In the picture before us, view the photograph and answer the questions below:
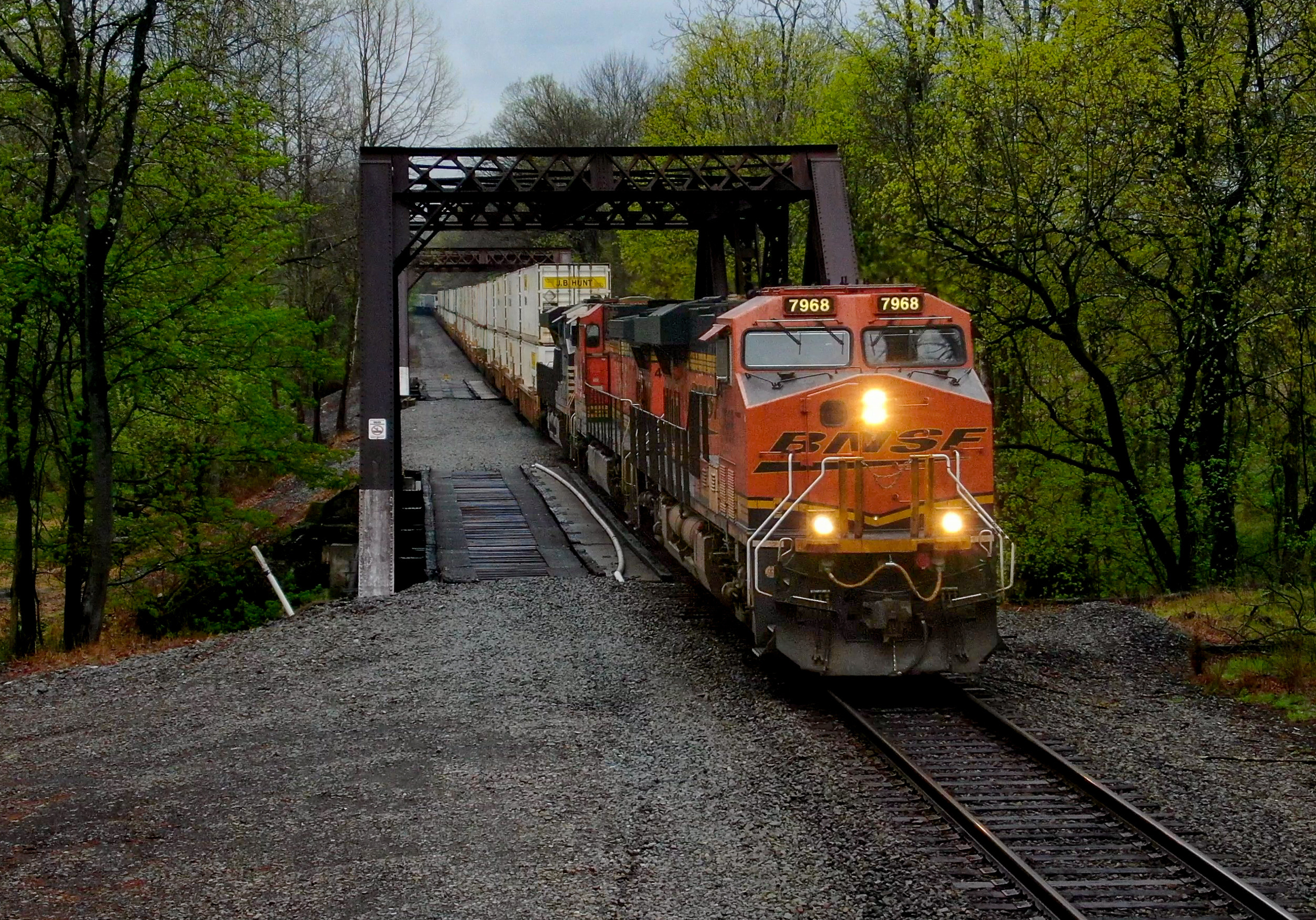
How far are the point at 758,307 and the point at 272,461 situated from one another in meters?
11.3

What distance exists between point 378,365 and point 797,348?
332 inches

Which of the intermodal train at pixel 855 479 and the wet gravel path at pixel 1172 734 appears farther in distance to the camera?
the intermodal train at pixel 855 479

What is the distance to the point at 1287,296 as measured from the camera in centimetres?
1678

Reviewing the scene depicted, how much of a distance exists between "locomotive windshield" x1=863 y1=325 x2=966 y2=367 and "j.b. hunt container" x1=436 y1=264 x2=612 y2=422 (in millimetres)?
21896

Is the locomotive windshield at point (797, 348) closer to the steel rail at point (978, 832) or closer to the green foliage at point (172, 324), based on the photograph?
the steel rail at point (978, 832)

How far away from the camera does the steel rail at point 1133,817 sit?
21.9ft

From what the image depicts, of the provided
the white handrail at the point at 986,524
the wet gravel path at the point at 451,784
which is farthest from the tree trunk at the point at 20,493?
the white handrail at the point at 986,524

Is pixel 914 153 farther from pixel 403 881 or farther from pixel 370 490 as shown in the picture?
pixel 403 881

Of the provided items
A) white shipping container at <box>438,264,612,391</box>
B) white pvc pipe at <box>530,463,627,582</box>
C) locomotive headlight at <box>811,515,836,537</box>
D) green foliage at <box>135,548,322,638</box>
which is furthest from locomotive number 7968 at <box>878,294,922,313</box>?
white shipping container at <box>438,264,612,391</box>

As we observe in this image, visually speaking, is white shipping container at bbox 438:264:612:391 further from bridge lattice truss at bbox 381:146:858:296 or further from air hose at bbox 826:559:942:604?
air hose at bbox 826:559:942:604

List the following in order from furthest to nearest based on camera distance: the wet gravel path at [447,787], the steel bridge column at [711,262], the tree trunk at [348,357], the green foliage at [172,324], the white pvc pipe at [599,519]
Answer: the tree trunk at [348,357]
the steel bridge column at [711,262]
the green foliage at [172,324]
the white pvc pipe at [599,519]
the wet gravel path at [447,787]

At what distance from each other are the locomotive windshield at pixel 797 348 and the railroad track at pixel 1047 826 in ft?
10.2

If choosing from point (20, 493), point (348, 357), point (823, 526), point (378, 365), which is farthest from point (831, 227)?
point (348, 357)

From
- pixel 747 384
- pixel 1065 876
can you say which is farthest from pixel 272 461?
pixel 1065 876
